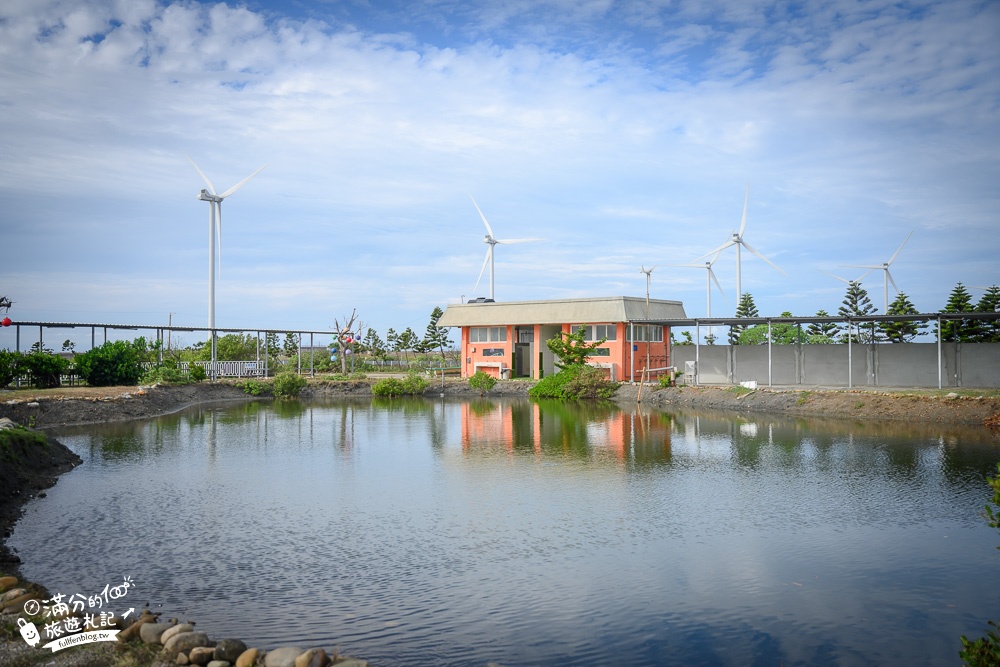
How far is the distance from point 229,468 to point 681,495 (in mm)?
10557

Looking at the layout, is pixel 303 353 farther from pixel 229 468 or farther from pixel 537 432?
pixel 229 468

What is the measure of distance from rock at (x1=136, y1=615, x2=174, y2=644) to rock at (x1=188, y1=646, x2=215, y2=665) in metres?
0.70

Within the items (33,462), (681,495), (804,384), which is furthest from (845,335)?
(33,462)

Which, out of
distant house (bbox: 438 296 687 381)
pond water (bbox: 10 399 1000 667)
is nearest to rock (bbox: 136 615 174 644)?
pond water (bbox: 10 399 1000 667)

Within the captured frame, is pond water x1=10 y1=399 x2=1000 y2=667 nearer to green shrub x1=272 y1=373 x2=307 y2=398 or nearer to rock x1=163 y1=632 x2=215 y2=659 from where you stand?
rock x1=163 y1=632 x2=215 y2=659

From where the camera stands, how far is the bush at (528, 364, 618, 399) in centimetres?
4203

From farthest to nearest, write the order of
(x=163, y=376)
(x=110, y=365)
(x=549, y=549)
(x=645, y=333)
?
(x=645, y=333)
(x=163, y=376)
(x=110, y=365)
(x=549, y=549)

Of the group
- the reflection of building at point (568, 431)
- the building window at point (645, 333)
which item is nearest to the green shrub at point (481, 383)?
the reflection of building at point (568, 431)

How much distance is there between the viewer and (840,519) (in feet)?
41.9

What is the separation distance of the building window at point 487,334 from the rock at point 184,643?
4318 cm

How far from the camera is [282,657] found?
6.84 metres

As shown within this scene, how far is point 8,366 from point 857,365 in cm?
3824

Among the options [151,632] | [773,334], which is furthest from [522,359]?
[151,632]

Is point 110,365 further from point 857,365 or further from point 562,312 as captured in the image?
point 857,365
